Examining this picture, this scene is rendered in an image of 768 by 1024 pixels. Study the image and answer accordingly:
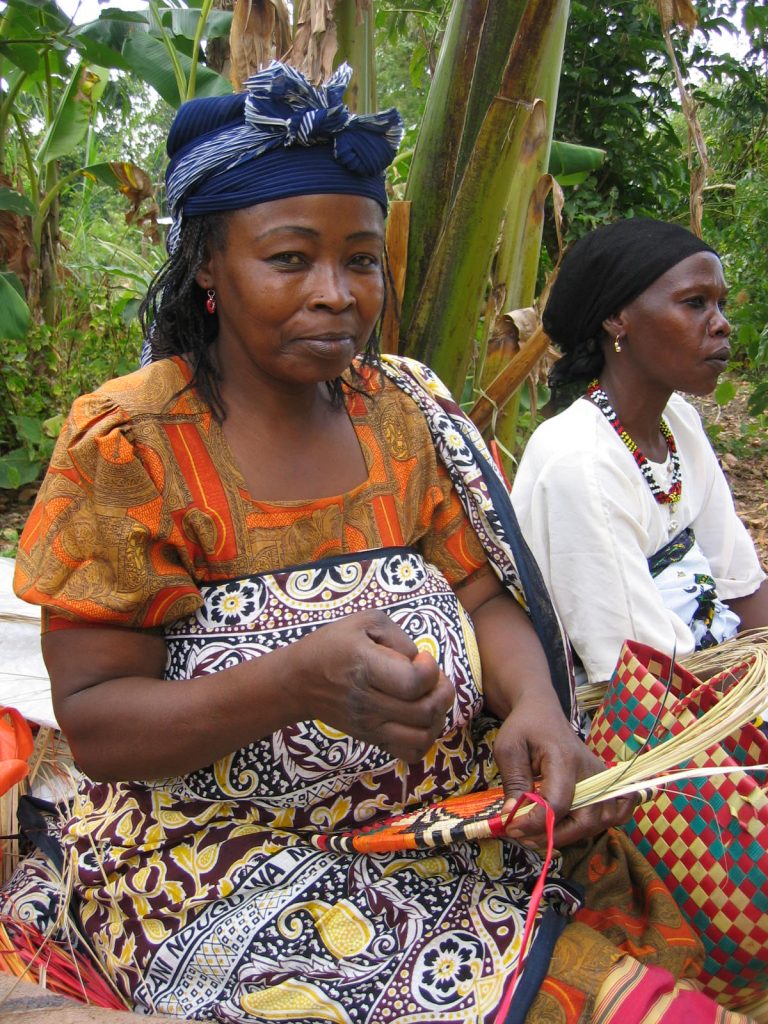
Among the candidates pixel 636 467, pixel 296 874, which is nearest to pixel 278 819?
pixel 296 874

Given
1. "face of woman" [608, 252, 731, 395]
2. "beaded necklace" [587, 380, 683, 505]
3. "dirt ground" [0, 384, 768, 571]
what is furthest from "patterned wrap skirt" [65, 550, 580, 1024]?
"dirt ground" [0, 384, 768, 571]

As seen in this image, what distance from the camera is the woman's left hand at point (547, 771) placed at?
1.36m

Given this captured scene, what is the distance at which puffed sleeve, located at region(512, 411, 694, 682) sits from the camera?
221 centimetres

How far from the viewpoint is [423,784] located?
4.95ft

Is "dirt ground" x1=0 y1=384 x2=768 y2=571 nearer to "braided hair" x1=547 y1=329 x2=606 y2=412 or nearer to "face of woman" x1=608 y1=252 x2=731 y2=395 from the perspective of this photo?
"braided hair" x1=547 y1=329 x2=606 y2=412

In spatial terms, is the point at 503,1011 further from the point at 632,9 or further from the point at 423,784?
the point at 632,9

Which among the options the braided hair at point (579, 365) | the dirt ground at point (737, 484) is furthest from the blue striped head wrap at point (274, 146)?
the dirt ground at point (737, 484)

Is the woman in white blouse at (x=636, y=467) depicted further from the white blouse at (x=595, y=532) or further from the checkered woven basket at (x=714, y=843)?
the checkered woven basket at (x=714, y=843)

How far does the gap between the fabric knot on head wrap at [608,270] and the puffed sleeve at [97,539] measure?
1.59 meters

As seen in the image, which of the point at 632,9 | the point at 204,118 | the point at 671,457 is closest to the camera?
the point at 204,118

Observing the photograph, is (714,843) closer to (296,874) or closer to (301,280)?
(296,874)

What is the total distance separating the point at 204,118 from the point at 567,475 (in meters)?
1.20

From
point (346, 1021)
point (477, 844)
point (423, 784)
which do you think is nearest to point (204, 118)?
point (423, 784)

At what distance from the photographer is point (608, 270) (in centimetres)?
256
